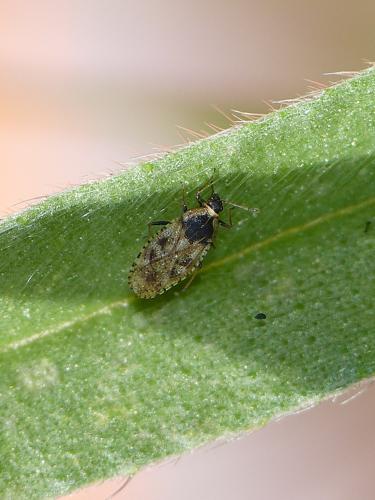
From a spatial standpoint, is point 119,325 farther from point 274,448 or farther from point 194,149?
point 274,448

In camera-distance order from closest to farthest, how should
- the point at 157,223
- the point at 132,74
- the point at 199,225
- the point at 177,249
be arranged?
1. the point at 157,223
2. the point at 199,225
3. the point at 177,249
4. the point at 132,74

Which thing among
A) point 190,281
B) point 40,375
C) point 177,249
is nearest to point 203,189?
point 190,281

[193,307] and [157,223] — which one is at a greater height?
[157,223]

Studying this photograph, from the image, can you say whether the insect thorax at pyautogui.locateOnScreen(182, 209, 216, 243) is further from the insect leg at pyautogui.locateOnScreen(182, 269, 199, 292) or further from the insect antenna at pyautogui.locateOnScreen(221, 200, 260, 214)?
the insect leg at pyautogui.locateOnScreen(182, 269, 199, 292)

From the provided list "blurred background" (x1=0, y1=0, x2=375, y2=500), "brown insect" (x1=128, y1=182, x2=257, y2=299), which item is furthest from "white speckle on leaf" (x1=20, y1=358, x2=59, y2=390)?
"blurred background" (x1=0, y1=0, x2=375, y2=500)

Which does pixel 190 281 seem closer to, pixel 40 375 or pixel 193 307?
pixel 193 307
